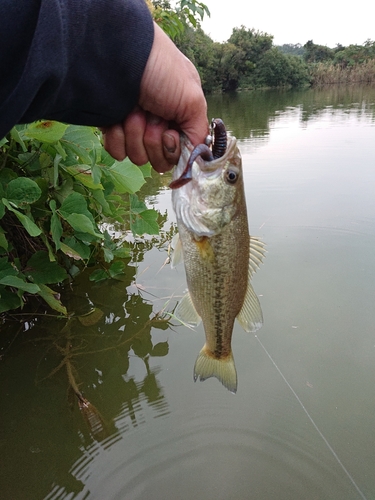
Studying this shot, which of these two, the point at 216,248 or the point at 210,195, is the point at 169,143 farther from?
the point at 216,248

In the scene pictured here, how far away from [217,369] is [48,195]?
176 centimetres

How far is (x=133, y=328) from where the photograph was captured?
10.5ft

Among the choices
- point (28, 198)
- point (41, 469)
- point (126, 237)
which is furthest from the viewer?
point (126, 237)

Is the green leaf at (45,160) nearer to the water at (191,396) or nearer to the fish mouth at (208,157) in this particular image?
the water at (191,396)

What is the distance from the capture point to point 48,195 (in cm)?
287

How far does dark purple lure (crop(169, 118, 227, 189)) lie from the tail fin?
3.05 ft

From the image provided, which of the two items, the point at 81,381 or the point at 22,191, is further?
the point at 81,381

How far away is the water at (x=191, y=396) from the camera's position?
82.5 inches

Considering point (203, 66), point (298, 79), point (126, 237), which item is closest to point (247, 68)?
point (298, 79)

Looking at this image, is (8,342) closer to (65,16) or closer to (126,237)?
(126,237)

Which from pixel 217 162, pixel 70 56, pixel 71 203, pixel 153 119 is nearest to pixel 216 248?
pixel 217 162

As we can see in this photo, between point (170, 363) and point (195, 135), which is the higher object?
point (195, 135)

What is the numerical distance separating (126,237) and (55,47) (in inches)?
142

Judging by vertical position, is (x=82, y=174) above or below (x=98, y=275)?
above
